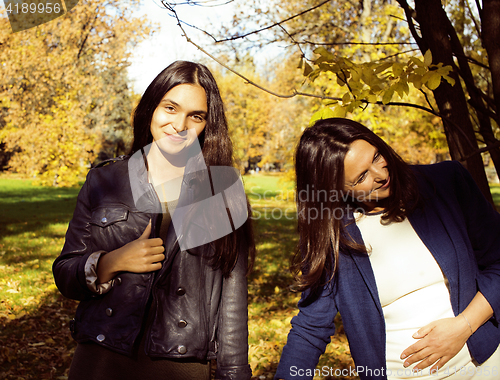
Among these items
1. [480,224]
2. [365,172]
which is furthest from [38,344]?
[480,224]

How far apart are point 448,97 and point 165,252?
1.94m

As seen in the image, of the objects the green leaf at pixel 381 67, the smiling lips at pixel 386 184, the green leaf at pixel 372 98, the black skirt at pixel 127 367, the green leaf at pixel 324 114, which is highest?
the green leaf at pixel 381 67

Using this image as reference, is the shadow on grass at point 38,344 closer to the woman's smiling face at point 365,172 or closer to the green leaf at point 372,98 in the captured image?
the woman's smiling face at point 365,172

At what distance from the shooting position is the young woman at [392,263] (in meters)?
1.61

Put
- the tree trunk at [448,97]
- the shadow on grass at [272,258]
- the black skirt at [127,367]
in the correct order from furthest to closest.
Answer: the shadow on grass at [272,258], the tree trunk at [448,97], the black skirt at [127,367]

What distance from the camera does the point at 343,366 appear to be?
161 inches

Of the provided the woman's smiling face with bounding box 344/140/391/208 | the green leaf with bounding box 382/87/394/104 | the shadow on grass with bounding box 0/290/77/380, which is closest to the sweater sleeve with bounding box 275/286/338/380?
the woman's smiling face with bounding box 344/140/391/208

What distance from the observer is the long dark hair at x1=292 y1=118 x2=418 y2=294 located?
5.67 ft

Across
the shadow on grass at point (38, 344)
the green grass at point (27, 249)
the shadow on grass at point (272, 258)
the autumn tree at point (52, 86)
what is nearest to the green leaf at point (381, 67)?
the shadow on grass at point (272, 258)

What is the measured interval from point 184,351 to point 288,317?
12.5 feet

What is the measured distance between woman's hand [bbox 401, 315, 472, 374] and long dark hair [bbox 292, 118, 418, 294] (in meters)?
0.39

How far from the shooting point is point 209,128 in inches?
76.9

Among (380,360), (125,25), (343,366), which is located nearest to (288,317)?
(343,366)

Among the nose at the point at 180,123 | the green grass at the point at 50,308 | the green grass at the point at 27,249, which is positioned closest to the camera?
the nose at the point at 180,123
